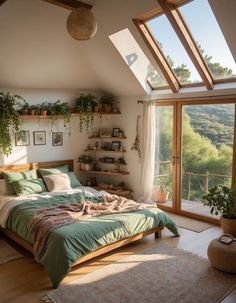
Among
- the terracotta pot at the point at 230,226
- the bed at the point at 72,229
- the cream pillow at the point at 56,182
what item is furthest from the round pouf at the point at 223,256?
the cream pillow at the point at 56,182

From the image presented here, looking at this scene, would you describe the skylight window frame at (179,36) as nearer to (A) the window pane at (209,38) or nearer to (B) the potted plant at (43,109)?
(A) the window pane at (209,38)

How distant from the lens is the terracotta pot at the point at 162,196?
5836 millimetres

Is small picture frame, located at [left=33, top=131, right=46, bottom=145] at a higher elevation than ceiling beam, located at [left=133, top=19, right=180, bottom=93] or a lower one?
lower

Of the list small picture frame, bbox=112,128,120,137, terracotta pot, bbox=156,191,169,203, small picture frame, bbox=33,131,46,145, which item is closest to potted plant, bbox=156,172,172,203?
terracotta pot, bbox=156,191,169,203

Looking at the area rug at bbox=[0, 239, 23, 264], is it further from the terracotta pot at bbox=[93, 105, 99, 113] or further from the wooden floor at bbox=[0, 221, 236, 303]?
the terracotta pot at bbox=[93, 105, 99, 113]

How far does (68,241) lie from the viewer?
323 cm

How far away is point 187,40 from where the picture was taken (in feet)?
14.3

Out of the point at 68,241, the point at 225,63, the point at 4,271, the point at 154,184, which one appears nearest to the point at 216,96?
the point at 225,63

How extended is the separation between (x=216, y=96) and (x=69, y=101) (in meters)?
2.95

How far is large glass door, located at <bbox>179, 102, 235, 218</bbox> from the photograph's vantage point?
15.7ft

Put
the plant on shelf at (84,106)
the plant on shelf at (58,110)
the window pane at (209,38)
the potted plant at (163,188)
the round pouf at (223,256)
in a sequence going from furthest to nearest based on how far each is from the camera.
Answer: the plant on shelf at (84,106)
the potted plant at (163,188)
the plant on shelf at (58,110)
the window pane at (209,38)
the round pouf at (223,256)

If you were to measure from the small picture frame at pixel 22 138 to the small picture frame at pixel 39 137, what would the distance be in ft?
0.46

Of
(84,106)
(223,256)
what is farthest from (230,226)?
(84,106)

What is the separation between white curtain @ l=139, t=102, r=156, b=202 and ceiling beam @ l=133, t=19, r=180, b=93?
0.57 metres
